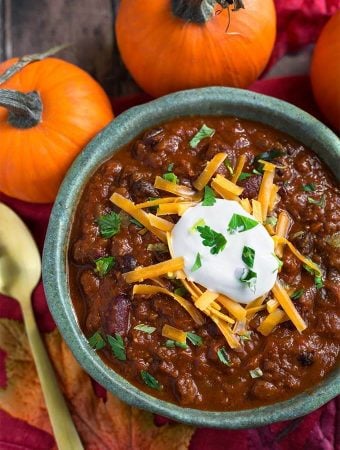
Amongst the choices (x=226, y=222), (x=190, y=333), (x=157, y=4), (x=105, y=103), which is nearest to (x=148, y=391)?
(x=190, y=333)

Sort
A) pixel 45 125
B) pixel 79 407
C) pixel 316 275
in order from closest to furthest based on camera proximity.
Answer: pixel 316 275 → pixel 45 125 → pixel 79 407

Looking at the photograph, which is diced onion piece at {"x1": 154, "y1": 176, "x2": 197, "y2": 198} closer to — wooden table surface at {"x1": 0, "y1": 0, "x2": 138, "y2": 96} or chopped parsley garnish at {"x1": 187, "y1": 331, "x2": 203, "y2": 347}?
chopped parsley garnish at {"x1": 187, "y1": 331, "x2": 203, "y2": 347}

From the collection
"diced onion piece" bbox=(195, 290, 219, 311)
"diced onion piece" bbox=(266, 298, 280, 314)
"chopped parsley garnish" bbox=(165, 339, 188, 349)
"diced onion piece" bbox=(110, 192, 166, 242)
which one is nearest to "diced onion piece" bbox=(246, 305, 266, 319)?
"diced onion piece" bbox=(266, 298, 280, 314)

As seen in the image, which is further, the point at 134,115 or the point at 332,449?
the point at 332,449

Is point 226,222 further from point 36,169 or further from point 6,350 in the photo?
point 6,350

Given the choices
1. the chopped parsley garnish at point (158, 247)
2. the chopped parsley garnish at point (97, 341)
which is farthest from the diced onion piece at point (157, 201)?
the chopped parsley garnish at point (97, 341)

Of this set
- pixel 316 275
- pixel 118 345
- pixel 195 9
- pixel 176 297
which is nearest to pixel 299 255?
pixel 316 275

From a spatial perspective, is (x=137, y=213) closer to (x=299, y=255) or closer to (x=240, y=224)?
(x=240, y=224)
